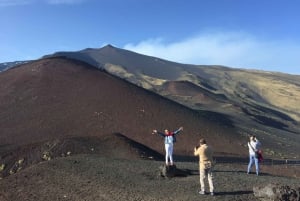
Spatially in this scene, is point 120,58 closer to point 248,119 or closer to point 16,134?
point 248,119

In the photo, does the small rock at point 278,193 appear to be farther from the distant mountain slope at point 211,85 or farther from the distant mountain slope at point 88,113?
the distant mountain slope at point 211,85

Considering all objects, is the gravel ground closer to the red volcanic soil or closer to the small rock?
the red volcanic soil

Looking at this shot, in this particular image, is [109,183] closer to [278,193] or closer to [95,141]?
[278,193]

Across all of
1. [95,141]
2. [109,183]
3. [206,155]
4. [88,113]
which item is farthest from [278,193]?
[88,113]

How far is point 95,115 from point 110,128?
3.74 m

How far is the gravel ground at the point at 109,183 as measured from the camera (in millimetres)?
17547

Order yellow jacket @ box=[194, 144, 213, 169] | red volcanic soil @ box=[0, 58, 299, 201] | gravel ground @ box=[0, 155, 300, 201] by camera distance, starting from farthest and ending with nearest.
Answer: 1. red volcanic soil @ box=[0, 58, 299, 201]
2. gravel ground @ box=[0, 155, 300, 201]
3. yellow jacket @ box=[194, 144, 213, 169]

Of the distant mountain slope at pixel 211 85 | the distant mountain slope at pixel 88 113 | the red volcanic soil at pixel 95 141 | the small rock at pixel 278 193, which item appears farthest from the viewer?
the distant mountain slope at pixel 211 85

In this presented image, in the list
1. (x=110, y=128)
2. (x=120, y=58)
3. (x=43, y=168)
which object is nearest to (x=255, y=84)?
(x=120, y=58)

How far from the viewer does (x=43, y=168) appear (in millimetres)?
21688

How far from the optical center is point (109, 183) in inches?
764

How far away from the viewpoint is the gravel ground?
17547 millimetres

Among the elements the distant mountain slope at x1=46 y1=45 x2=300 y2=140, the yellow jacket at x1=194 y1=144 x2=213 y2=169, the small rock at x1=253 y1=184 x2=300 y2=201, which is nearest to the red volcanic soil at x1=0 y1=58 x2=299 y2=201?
the small rock at x1=253 y1=184 x2=300 y2=201

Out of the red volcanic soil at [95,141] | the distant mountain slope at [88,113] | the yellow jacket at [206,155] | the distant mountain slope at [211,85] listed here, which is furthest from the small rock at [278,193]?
the distant mountain slope at [211,85]
